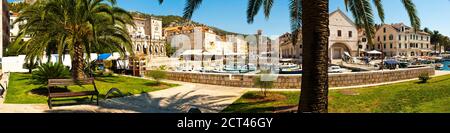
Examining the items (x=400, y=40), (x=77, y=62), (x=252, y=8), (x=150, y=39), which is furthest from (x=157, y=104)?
(x=400, y=40)

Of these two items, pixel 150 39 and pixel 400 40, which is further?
pixel 400 40

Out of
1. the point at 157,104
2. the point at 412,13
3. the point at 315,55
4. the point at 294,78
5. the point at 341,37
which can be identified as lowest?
the point at 157,104

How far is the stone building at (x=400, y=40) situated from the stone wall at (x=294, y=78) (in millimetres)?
50317

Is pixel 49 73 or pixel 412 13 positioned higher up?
pixel 412 13

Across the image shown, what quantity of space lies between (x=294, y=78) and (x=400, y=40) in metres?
59.1

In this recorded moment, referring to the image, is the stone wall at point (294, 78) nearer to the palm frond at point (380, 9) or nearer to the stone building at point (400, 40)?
the palm frond at point (380, 9)

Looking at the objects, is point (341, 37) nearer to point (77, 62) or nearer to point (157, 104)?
point (77, 62)

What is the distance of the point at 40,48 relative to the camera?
1595cm

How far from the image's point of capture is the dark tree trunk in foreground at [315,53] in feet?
21.5

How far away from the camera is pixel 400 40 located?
65.2m

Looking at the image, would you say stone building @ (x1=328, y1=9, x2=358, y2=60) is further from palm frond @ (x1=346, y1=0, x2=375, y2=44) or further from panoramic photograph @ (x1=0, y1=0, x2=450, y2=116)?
palm frond @ (x1=346, y1=0, x2=375, y2=44)
